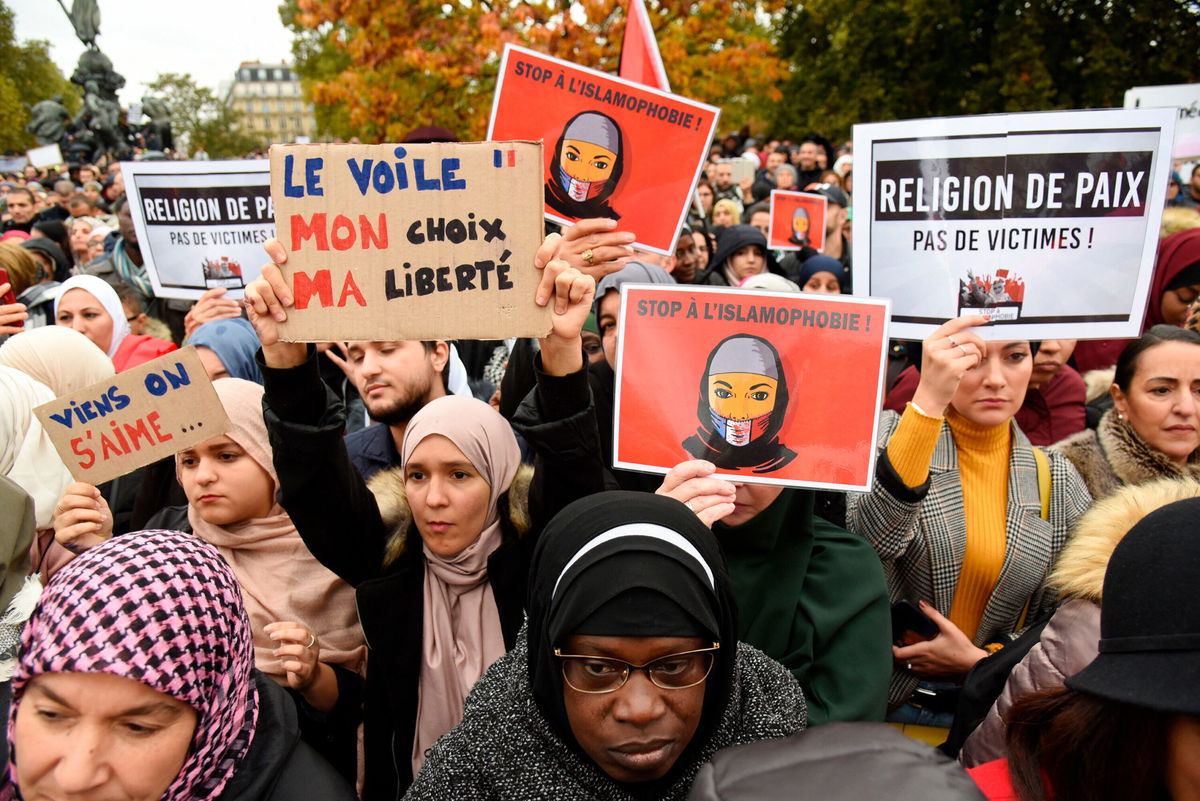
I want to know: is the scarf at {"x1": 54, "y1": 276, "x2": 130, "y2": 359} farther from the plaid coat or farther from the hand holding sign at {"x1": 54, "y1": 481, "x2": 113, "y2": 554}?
the plaid coat

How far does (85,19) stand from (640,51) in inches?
1125

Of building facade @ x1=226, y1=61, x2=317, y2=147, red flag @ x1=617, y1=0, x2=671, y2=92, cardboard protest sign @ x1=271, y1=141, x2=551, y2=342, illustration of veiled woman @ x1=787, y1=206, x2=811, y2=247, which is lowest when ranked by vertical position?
illustration of veiled woman @ x1=787, y1=206, x2=811, y2=247

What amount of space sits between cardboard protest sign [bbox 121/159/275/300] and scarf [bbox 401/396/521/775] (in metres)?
2.06

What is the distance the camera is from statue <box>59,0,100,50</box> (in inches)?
1016

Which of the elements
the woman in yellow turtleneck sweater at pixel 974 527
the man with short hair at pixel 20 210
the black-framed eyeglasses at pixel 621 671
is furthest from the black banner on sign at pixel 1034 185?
the man with short hair at pixel 20 210

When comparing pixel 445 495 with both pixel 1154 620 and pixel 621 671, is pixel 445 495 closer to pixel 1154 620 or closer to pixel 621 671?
pixel 621 671

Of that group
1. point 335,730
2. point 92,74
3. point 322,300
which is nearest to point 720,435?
point 322,300

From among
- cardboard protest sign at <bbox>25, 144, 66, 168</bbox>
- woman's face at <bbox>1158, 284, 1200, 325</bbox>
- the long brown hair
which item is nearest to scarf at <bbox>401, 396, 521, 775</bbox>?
the long brown hair

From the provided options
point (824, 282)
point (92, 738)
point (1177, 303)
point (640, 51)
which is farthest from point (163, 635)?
Result: point (824, 282)

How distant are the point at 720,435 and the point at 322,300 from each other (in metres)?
1.10

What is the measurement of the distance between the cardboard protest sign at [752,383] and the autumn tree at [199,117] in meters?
64.3

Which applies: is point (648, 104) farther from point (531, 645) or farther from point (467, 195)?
point (531, 645)

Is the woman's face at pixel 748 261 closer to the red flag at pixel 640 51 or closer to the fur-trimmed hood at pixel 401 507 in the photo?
the red flag at pixel 640 51

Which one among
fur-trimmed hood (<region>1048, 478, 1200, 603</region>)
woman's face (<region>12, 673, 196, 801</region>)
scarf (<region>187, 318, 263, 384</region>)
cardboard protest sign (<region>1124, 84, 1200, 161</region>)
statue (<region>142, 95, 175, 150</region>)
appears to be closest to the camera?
woman's face (<region>12, 673, 196, 801</region>)
